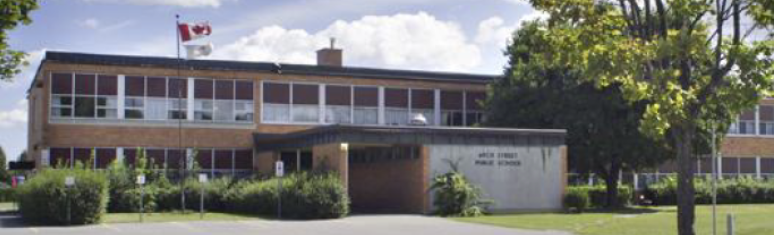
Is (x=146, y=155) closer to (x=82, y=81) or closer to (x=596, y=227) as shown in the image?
(x=82, y=81)

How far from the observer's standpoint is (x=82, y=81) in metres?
46.6

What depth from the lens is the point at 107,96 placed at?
46.9m

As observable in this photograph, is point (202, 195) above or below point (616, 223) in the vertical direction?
above

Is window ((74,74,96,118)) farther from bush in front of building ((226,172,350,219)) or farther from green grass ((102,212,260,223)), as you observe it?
bush in front of building ((226,172,350,219))

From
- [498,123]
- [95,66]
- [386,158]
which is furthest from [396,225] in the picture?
[95,66]

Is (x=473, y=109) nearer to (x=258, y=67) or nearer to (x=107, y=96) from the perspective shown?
(x=258, y=67)

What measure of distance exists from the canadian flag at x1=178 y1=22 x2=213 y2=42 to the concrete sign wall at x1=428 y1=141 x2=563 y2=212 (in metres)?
11.0

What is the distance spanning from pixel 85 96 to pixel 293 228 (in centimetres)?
2043

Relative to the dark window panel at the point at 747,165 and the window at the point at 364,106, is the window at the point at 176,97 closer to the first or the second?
the window at the point at 364,106

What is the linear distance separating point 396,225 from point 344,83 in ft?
67.8

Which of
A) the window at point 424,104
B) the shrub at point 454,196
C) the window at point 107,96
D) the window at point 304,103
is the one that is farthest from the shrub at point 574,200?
the window at point 107,96

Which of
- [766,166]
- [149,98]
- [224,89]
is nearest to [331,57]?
[224,89]

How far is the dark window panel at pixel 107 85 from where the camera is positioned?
46812mm

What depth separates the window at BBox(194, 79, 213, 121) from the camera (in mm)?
48625
